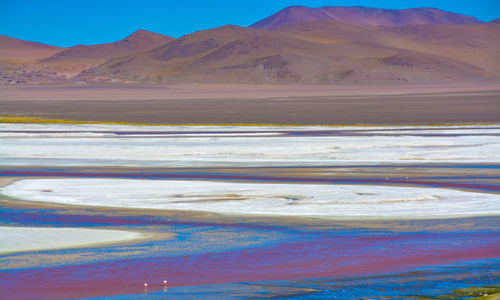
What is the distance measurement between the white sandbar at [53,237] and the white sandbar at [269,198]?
7.06ft

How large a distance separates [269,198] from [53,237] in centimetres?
411

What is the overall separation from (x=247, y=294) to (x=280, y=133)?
73.5 ft

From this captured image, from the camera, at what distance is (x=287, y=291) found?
7.07 metres

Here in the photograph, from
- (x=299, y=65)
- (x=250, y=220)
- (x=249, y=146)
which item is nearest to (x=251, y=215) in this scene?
(x=250, y=220)

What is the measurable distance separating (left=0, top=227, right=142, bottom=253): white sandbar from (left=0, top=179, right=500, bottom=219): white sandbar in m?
2.15

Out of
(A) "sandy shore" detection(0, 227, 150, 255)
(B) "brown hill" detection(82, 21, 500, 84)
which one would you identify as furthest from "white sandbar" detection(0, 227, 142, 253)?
(B) "brown hill" detection(82, 21, 500, 84)

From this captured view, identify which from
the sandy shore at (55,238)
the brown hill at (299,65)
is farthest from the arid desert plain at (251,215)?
the brown hill at (299,65)

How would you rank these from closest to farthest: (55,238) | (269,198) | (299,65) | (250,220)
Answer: (55,238) < (250,220) < (269,198) < (299,65)

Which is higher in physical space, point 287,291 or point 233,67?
point 233,67

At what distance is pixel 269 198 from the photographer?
41.7ft

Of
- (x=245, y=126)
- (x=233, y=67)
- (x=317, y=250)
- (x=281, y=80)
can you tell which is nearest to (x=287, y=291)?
(x=317, y=250)

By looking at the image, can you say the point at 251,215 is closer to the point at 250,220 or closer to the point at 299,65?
the point at 250,220

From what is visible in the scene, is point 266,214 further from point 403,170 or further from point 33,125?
point 33,125

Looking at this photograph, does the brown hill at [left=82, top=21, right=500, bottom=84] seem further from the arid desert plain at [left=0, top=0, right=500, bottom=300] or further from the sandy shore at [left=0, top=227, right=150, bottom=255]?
the sandy shore at [left=0, top=227, right=150, bottom=255]
